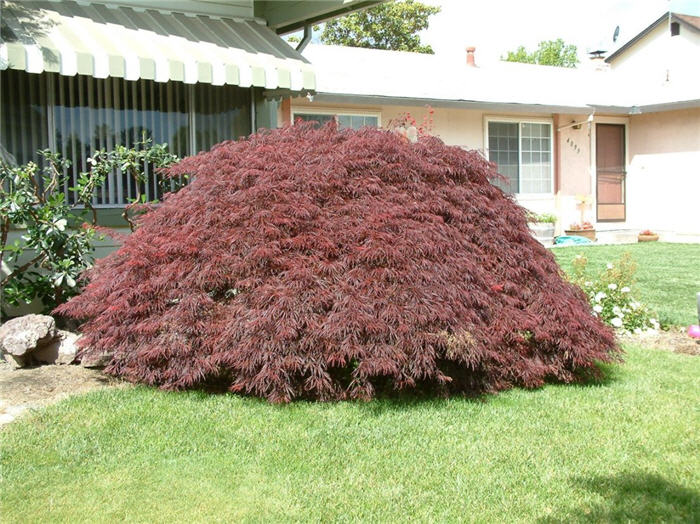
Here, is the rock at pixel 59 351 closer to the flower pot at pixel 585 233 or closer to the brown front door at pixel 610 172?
the flower pot at pixel 585 233

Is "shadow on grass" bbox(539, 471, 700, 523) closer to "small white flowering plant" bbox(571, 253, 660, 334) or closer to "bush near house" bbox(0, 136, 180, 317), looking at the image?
"small white flowering plant" bbox(571, 253, 660, 334)

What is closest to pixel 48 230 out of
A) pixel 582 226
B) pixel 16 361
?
pixel 16 361

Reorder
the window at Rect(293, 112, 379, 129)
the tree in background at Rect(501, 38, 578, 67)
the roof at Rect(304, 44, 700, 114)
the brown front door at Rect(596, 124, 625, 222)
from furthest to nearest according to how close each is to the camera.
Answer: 1. the tree in background at Rect(501, 38, 578, 67)
2. the brown front door at Rect(596, 124, 625, 222)
3. the roof at Rect(304, 44, 700, 114)
4. the window at Rect(293, 112, 379, 129)

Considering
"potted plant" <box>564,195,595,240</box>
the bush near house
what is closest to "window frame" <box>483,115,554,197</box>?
"potted plant" <box>564,195,595,240</box>

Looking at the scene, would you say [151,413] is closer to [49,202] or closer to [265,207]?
[265,207]

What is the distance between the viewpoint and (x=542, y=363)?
5.43 meters

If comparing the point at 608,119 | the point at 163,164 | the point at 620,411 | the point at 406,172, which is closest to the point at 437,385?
the point at 620,411

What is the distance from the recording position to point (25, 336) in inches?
223

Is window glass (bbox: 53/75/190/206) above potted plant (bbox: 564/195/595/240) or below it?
above

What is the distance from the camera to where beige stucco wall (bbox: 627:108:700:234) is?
1669 cm

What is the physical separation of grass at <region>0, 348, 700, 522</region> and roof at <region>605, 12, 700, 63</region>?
54.2 feet

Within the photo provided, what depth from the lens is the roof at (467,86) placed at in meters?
13.9

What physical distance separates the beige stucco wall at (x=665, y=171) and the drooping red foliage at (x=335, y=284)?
12.6 m

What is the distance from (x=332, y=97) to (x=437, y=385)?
848cm
